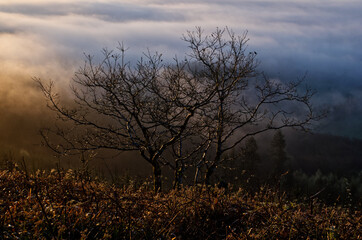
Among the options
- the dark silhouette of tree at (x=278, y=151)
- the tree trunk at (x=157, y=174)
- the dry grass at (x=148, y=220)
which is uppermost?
the dry grass at (x=148, y=220)

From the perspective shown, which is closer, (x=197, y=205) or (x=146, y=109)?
(x=197, y=205)

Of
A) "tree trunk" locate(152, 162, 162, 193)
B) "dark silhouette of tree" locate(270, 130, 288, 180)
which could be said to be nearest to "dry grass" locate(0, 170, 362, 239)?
"tree trunk" locate(152, 162, 162, 193)

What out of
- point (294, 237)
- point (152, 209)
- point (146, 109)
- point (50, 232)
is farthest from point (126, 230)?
point (146, 109)

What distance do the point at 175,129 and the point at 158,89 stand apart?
7.62 feet

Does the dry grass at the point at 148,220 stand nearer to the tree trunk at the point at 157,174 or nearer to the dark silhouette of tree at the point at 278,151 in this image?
the tree trunk at the point at 157,174

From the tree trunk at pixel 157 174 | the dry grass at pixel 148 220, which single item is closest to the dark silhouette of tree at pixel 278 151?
the tree trunk at pixel 157 174

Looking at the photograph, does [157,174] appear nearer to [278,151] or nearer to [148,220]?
[148,220]

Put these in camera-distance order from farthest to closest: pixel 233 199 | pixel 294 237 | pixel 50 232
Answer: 1. pixel 233 199
2. pixel 294 237
3. pixel 50 232

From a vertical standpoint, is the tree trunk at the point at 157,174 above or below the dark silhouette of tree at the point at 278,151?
above

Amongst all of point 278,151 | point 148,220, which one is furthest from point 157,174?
point 278,151

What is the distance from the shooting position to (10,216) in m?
5.03

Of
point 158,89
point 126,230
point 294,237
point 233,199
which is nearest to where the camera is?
→ point 126,230

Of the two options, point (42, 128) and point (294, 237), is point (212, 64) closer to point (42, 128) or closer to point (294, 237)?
point (42, 128)

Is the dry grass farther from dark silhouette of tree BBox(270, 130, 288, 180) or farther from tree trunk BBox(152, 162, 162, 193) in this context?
dark silhouette of tree BBox(270, 130, 288, 180)
